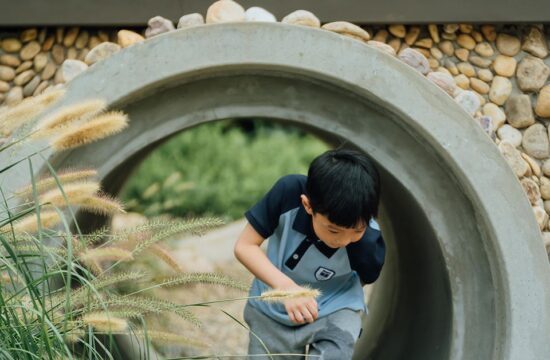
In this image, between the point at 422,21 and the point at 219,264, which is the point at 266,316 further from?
the point at 219,264

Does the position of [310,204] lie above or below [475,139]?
below

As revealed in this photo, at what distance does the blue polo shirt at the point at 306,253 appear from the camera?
2.93 metres

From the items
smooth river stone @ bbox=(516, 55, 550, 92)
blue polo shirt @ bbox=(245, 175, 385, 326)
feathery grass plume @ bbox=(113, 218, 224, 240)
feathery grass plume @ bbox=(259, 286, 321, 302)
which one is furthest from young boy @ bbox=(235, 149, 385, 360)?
smooth river stone @ bbox=(516, 55, 550, 92)

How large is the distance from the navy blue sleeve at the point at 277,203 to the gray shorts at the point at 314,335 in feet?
0.96

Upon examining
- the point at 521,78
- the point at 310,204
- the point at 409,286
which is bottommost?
the point at 409,286

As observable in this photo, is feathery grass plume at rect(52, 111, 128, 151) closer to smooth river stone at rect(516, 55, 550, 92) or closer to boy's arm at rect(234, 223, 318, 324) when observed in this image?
boy's arm at rect(234, 223, 318, 324)

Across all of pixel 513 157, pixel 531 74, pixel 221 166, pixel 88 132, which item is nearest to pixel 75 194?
pixel 88 132

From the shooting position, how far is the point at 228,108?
3188 mm

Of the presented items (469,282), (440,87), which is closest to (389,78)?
(440,87)

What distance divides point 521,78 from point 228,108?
1207mm

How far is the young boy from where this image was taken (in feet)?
9.07

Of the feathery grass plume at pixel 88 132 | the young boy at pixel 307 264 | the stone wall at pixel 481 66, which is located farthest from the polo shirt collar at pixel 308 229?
the feathery grass plume at pixel 88 132

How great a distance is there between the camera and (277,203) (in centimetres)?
293

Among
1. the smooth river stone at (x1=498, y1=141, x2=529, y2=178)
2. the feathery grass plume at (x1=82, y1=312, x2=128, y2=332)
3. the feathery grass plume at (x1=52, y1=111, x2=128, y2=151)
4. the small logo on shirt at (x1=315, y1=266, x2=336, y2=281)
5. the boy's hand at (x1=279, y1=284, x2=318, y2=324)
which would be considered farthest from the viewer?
the smooth river stone at (x1=498, y1=141, x2=529, y2=178)
